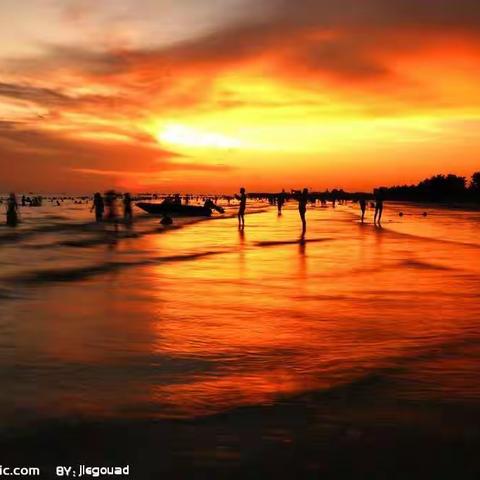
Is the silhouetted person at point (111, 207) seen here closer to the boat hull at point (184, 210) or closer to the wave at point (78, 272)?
the wave at point (78, 272)

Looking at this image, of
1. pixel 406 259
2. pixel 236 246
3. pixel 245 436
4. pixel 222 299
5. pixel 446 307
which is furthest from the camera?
pixel 236 246

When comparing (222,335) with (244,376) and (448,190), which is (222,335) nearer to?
(244,376)

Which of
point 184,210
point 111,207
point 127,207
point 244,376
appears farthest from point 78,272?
point 184,210

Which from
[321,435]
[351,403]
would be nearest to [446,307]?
[351,403]

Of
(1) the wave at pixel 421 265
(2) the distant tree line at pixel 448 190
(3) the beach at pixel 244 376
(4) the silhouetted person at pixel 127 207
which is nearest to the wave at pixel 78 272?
(3) the beach at pixel 244 376

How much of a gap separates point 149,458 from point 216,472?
548 millimetres

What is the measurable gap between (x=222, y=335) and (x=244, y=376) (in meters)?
2.10

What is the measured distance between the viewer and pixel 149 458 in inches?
178

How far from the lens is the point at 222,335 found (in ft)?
28.3

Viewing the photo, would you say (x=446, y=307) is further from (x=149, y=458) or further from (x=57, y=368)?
(x=149, y=458)

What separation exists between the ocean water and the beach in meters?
0.03

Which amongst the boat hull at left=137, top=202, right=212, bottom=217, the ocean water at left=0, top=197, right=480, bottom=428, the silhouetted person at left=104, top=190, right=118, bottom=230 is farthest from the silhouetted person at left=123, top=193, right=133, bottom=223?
the ocean water at left=0, top=197, right=480, bottom=428

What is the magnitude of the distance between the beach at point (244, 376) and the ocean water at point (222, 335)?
31mm

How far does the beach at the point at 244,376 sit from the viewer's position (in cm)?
459
